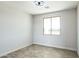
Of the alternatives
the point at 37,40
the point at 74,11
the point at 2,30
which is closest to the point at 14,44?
the point at 2,30

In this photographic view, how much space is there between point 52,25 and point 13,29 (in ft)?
8.55

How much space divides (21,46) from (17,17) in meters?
1.87

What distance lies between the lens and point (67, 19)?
14.4 feet

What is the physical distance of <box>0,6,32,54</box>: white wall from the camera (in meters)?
3.48

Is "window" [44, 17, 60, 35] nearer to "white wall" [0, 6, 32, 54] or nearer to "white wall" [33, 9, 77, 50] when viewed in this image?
"white wall" [33, 9, 77, 50]

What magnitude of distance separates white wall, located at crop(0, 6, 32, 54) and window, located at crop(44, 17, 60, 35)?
1.35 metres

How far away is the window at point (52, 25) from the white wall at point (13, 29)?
135 cm

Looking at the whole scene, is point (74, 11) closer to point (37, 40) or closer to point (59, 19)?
point (59, 19)

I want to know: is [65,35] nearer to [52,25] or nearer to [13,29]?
[52,25]

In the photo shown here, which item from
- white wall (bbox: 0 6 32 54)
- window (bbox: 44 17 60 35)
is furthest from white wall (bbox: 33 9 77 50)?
white wall (bbox: 0 6 32 54)

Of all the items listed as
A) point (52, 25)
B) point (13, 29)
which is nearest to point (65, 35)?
point (52, 25)

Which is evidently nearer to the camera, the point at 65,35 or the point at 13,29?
the point at 13,29

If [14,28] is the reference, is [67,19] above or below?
above

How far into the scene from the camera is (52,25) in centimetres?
507
